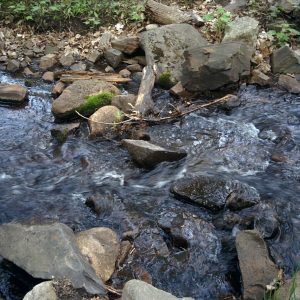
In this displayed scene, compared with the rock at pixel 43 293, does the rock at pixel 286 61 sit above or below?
above

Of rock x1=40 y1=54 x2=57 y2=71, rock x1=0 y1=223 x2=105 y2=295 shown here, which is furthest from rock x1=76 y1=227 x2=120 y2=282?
rock x1=40 y1=54 x2=57 y2=71

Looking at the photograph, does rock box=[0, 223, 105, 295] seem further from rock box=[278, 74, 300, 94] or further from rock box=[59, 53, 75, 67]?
rock box=[59, 53, 75, 67]

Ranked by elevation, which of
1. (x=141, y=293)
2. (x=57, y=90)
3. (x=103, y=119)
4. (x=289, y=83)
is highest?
(x=289, y=83)

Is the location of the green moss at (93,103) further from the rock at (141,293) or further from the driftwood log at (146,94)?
the rock at (141,293)

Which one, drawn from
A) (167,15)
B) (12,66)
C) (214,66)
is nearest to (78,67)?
(12,66)

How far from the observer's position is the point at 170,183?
4551 mm

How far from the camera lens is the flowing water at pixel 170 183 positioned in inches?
138

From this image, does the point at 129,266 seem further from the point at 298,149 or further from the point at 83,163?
the point at 298,149

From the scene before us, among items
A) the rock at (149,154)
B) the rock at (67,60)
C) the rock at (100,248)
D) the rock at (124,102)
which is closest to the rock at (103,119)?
the rock at (124,102)

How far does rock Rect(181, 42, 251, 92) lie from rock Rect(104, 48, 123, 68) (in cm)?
169

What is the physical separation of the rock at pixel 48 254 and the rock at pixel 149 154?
1.69 meters

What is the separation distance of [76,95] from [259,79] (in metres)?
3.14

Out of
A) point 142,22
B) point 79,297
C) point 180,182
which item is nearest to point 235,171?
point 180,182

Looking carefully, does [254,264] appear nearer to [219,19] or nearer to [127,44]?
[127,44]
